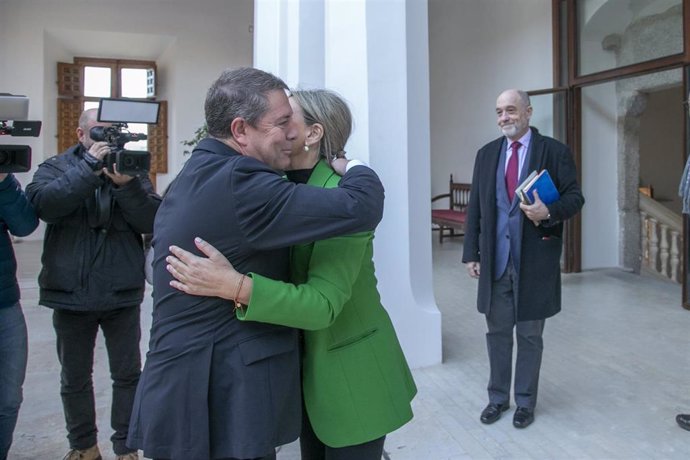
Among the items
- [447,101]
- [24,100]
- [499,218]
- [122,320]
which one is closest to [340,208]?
[24,100]

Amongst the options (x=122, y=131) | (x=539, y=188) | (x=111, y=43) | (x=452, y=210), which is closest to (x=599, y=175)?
(x=452, y=210)

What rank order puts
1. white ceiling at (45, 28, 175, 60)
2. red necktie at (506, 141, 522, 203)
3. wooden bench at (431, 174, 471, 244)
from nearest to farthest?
1. red necktie at (506, 141, 522, 203)
2. wooden bench at (431, 174, 471, 244)
3. white ceiling at (45, 28, 175, 60)

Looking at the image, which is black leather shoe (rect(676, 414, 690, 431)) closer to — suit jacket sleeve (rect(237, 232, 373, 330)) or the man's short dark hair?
suit jacket sleeve (rect(237, 232, 373, 330))

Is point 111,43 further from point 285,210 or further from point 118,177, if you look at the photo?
point 285,210

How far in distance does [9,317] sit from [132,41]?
36.5 feet

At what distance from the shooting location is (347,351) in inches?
61.3

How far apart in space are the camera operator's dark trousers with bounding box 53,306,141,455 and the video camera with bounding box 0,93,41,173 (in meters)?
0.72

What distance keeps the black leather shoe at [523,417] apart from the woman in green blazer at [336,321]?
1794 millimetres

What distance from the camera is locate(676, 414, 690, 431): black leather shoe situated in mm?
3146

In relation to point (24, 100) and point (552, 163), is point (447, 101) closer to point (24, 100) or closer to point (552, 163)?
point (552, 163)

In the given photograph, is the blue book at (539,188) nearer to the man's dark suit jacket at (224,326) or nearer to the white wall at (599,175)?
the man's dark suit jacket at (224,326)

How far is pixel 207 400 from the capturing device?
1.34 metres

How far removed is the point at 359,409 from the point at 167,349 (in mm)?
519

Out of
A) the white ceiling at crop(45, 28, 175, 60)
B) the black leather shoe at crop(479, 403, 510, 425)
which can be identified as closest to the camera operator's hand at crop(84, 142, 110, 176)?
the black leather shoe at crop(479, 403, 510, 425)
